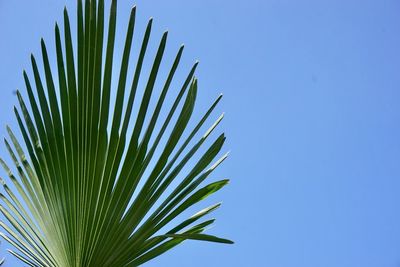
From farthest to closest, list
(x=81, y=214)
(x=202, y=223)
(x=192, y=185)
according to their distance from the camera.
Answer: (x=202, y=223), (x=192, y=185), (x=81, y=214)

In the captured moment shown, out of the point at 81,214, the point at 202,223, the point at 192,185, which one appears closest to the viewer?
the point at 81,214

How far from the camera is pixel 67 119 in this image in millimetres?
2068

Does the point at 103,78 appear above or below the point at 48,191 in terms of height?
above

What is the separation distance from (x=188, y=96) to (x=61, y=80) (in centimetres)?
62

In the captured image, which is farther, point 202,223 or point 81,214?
point 202,223

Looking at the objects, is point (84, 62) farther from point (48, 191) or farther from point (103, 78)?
point (48, 191)

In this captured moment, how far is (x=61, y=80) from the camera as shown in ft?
6.75

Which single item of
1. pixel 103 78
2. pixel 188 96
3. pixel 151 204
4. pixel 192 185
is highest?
pixel 188 96

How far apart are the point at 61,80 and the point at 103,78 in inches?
7.8

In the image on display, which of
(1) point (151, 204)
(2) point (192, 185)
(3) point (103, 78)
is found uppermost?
(3) point (103, 78)

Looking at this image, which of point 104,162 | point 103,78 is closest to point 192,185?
point 104,162

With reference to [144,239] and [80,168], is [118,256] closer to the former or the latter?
[144,239]

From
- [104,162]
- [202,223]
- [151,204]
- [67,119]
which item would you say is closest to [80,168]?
[104,162]

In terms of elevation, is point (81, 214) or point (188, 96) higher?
point (188, 96)
